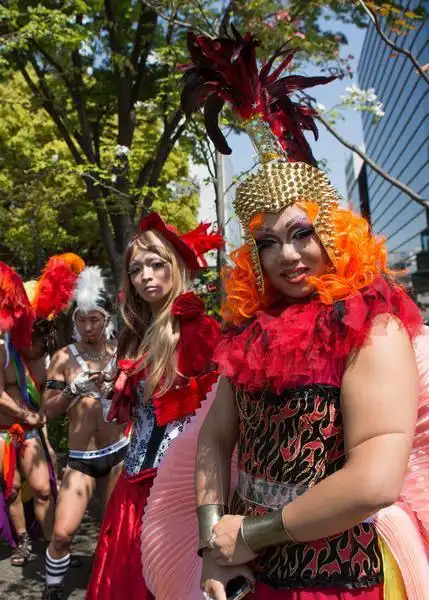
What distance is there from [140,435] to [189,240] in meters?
0.97

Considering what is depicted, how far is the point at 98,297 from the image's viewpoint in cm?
371

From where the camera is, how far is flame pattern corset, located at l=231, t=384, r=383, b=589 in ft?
4.66

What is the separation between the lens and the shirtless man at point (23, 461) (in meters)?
4.22

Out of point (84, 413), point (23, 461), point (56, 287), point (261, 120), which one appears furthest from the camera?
point (56, 287)

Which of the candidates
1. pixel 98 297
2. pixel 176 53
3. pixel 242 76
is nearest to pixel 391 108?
pixel 176 53

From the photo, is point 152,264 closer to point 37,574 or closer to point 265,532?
point 265,532

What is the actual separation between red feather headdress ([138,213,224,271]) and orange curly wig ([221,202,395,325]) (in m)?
1.20

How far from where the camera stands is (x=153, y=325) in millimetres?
2900

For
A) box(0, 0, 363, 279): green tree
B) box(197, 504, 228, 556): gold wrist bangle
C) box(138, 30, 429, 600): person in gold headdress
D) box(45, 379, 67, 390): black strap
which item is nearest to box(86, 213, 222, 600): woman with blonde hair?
box(45, 379, 67, 390): black strap

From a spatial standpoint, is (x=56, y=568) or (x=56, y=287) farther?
(x=56, y=287)

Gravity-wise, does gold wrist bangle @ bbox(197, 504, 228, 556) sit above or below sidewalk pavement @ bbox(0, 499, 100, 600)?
above

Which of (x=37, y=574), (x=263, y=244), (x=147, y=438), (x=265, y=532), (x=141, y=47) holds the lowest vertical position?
(x=37, y=574)

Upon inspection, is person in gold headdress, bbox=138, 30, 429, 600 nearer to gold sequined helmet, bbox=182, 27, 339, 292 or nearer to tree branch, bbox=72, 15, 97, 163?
gold sequined helmet, bbox=182, 27, 339, 292

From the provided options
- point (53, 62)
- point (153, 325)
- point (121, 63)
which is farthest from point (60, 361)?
point (53, 62)
